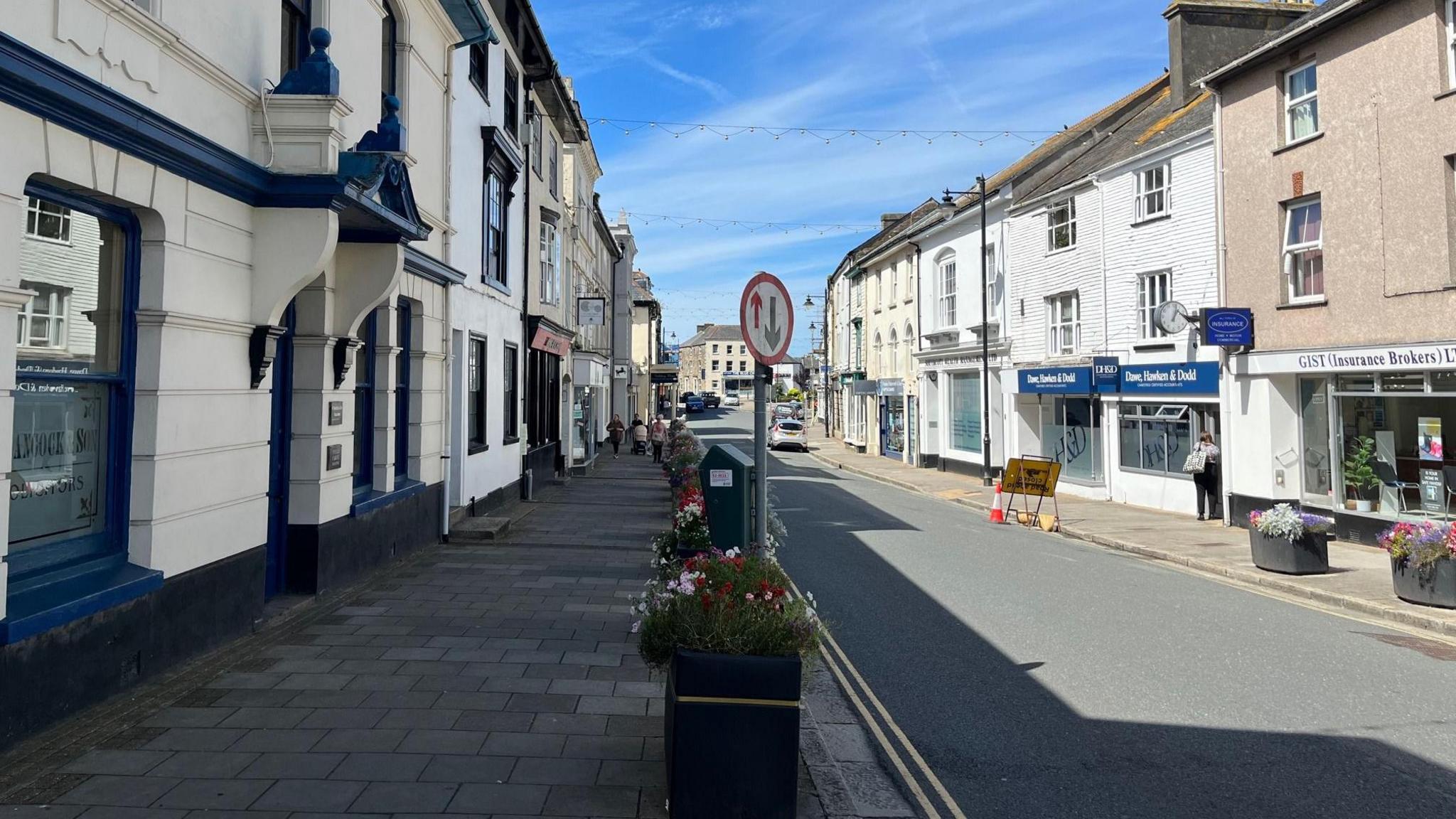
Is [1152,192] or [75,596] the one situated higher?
[1152,192]

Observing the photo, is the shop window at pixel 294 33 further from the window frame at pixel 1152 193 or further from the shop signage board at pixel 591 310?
the shop signage board at pixel 591 310

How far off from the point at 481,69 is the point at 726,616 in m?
13.1

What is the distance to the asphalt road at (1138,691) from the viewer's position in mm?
4730

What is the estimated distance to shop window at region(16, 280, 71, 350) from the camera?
194 inches

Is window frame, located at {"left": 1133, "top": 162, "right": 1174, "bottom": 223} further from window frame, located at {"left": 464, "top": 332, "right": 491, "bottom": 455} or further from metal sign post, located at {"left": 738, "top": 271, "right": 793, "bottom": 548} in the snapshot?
metal sign post, located at {"left": 738, "top": 271, "right": 793, "bottom": 548}

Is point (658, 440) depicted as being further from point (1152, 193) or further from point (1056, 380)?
point (1152, 193)

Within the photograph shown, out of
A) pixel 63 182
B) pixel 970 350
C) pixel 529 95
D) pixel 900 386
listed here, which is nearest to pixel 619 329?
pixel 900 386

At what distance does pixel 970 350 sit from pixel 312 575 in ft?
71.8

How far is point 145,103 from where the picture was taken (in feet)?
18.2

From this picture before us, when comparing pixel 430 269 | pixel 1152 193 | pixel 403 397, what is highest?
pixel 1152 193

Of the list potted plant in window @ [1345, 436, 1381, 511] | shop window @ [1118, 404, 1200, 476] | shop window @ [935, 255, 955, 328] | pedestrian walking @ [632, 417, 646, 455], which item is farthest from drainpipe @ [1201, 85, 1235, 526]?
pedestrian walking @ [632, 417, 646, 455]

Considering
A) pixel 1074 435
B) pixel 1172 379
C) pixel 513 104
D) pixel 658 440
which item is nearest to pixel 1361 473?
pixel 1172 379

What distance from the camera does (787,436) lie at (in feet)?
132

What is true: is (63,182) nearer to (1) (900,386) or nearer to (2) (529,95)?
(2) (529,95)
